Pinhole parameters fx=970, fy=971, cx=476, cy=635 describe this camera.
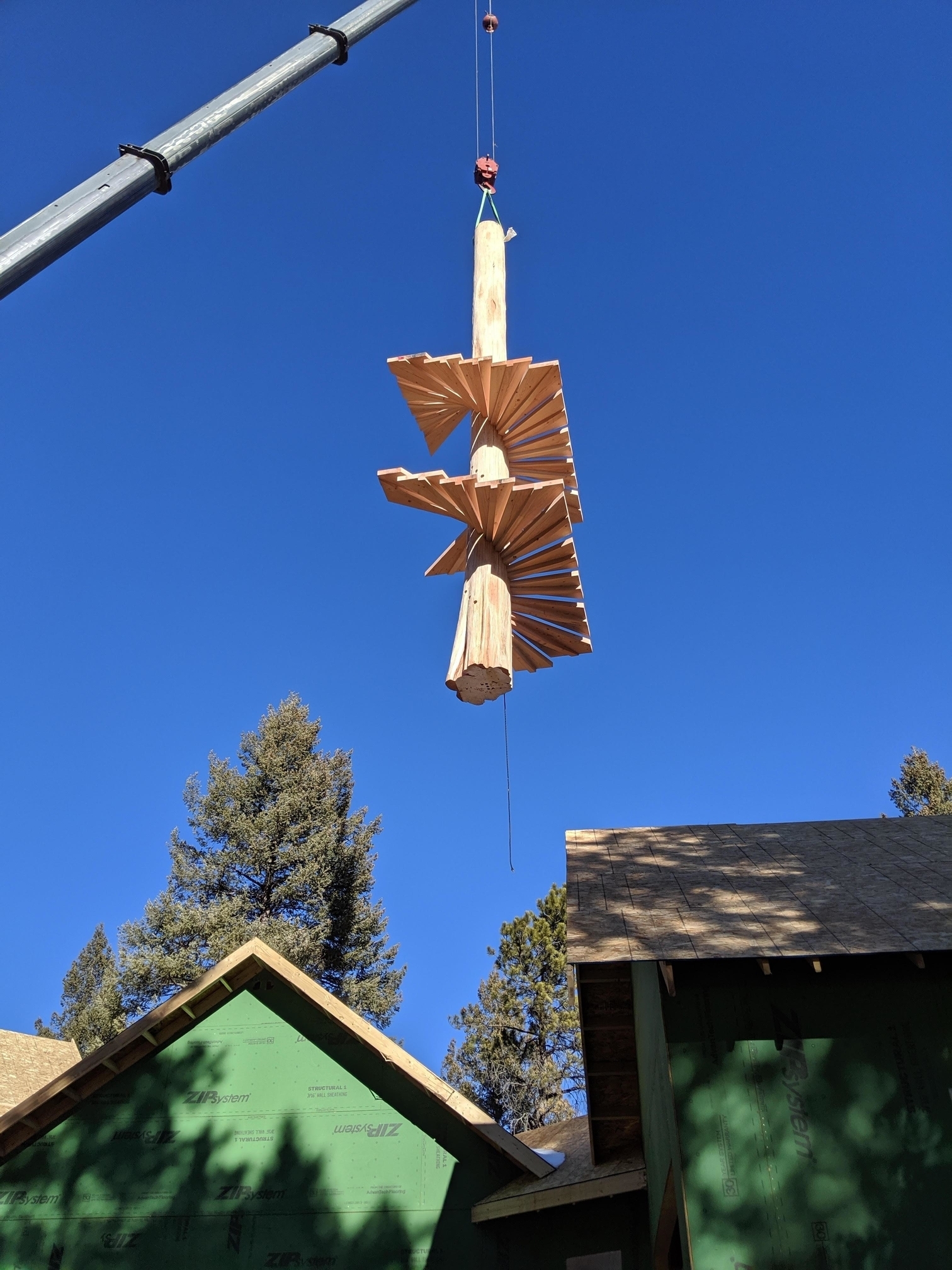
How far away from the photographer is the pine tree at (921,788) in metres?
27.6

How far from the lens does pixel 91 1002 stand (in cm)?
3059

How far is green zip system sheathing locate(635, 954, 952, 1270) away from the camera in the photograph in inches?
213

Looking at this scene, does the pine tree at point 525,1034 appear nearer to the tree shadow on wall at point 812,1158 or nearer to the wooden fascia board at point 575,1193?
the wooden fascia board at point 575,1193

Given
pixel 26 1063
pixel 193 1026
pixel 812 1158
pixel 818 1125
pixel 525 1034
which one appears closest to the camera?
pixel 812 1158

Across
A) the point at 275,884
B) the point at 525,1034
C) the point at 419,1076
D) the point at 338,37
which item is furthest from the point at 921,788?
the point at 338,37

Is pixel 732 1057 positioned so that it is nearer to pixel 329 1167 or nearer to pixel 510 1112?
pixel 329 1167

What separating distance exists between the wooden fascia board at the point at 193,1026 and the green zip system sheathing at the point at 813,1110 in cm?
314

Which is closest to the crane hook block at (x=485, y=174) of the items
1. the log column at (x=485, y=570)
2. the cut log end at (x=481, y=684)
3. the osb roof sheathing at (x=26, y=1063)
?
the log column at (x=485, y=570)

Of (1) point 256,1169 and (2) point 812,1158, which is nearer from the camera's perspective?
(2) point 812,1158

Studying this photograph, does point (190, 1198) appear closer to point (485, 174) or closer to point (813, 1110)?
point (813, 1110)

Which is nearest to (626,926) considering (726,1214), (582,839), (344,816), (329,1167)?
(726,1214)

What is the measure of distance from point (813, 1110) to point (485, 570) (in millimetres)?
3755

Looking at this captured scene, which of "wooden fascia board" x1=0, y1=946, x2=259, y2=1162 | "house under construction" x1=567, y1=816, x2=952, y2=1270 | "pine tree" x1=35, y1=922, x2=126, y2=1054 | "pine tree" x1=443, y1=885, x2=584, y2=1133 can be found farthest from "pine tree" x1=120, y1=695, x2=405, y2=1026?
"house under construction" x1=567, y1=816, x2=952, y2=1270

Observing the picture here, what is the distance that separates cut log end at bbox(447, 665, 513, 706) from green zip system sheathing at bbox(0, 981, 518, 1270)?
5.60 meters
